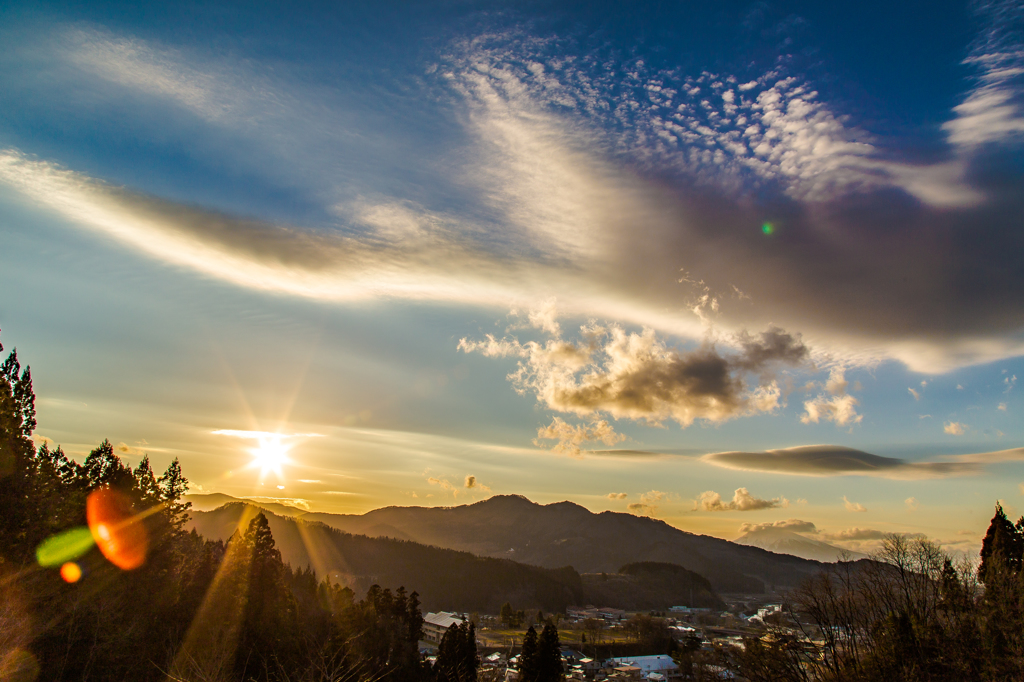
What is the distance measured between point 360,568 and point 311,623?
478 feet

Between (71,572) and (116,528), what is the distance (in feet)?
25.6

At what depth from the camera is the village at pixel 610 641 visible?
8081cm

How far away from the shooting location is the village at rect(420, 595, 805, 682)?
265ft

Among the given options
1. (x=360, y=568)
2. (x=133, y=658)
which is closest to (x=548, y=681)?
(x=133, y=658)

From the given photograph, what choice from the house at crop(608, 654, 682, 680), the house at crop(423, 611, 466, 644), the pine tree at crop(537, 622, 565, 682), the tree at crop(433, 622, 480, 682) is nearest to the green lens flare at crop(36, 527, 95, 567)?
the tree at crop(433, 622, 480, 682)

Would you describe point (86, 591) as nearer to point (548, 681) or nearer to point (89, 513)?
point (89, 513)

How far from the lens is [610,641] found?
380 feet

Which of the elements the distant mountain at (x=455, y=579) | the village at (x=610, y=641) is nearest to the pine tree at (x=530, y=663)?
the village at (x=610, y=641)

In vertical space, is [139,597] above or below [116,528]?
below

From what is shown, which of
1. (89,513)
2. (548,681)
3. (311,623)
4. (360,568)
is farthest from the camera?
(360,568)

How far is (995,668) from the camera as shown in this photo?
2231 cm

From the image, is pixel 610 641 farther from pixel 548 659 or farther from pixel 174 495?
pixel 174 495

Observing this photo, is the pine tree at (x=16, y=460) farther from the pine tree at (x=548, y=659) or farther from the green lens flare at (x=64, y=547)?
the pine tree at (x=548, y=659)

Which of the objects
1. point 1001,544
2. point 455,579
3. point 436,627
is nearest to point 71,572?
point 1001,544
